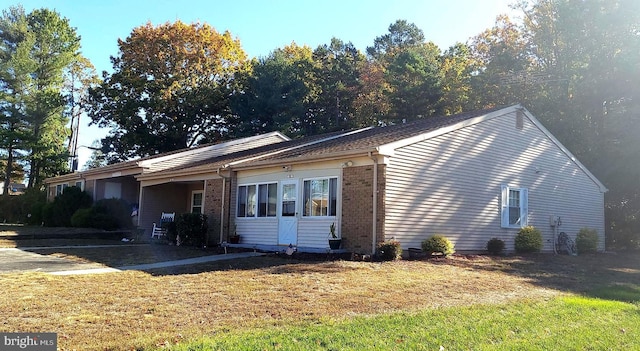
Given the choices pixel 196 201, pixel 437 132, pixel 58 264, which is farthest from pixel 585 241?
pixel 58 264

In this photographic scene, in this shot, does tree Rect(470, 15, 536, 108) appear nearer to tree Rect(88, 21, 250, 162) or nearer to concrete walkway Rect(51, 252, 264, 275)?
tree Rect(88, 21, 250, 162)

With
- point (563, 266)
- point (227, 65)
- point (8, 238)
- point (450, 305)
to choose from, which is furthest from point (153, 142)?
point (450, 305)

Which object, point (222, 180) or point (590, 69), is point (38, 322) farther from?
point (590, 69)

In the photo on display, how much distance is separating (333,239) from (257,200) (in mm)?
3714

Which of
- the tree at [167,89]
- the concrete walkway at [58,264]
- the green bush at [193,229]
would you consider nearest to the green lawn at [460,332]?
the concrete walkway at [58,264]

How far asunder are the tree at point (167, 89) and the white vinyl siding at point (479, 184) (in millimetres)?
26532

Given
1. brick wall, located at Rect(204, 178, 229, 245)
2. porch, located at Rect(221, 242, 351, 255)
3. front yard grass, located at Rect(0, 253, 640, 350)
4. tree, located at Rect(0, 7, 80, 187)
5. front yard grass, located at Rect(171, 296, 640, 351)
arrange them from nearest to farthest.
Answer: front yard grass, located at Rect(171, 296, 640, 351) < front yard grass, located at Rect(0, 253, 640, 350) < porch, located at Rect(221, 242, 351, 255) < brick wall, located at Rect(204, 178, 229, 245) < tree, located at Rect(0, 7, 80, 187)

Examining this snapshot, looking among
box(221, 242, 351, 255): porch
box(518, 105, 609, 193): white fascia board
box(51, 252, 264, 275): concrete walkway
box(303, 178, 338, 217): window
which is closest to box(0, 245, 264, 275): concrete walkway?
box(51, 252, 264, 275): concrete walkway

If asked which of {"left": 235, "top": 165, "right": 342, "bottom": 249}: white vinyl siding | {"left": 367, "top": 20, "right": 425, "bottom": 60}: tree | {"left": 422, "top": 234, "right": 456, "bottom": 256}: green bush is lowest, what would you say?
{"left": 422, "top": 234, "right": 456, "bottom": 256}: green bush

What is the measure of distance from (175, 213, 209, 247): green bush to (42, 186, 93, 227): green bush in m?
10.1

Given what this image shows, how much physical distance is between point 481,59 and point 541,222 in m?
20.5

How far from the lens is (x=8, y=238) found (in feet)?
60.8

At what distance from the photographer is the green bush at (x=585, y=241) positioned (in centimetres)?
1833

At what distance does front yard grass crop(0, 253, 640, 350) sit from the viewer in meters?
5.42
